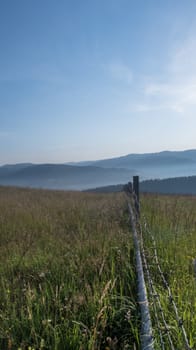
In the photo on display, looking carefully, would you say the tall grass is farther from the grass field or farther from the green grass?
the green grass

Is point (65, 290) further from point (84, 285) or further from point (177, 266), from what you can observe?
point (177, 266)

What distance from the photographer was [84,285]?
358 centimetres

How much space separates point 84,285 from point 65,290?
0.77ft

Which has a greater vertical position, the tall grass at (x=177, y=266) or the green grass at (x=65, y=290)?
the tall grass at (x=177, y=266)

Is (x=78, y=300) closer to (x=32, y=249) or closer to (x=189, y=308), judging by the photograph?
(x=189, y=308)

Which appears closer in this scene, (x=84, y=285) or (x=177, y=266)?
(x=84, y=285)

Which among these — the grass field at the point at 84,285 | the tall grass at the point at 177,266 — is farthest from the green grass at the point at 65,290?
the tall grass at the point at 177,266

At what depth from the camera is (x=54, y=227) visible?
737cm

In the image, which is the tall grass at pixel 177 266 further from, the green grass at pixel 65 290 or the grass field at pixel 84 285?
the green grass at pixel 65 290

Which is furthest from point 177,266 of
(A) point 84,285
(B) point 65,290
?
(B) point 65,290

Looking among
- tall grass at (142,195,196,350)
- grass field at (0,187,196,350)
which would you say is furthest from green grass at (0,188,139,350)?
tall grass at (142,195,196,350)

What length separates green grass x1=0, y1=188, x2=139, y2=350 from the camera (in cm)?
261

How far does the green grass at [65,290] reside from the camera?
8.55 feet

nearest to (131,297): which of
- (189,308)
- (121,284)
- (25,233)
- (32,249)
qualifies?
(121,284)
